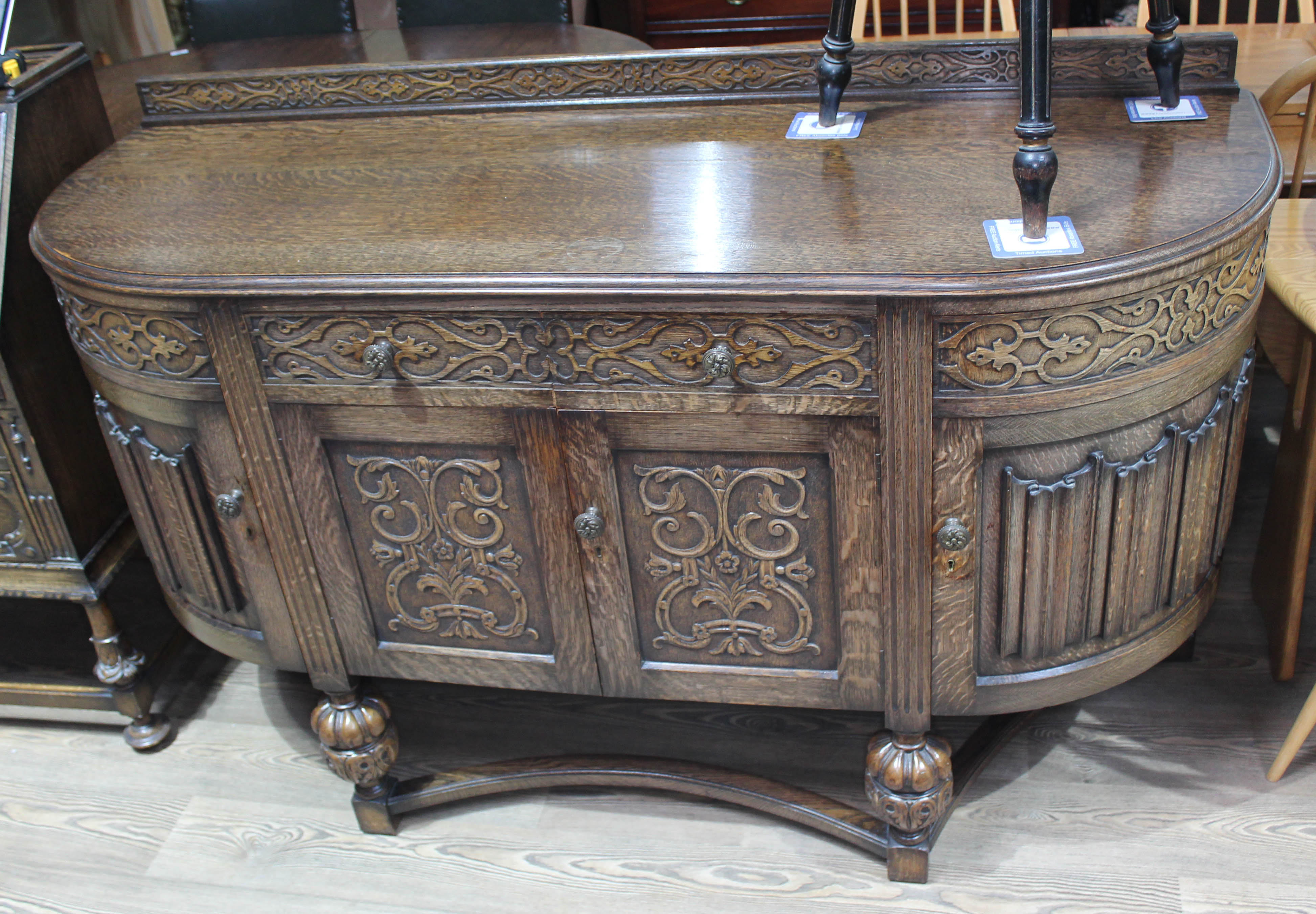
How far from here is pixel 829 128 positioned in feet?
5.18

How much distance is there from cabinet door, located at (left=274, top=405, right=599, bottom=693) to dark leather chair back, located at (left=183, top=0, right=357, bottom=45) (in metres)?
1.79

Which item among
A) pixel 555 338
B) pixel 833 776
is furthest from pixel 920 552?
pixel 833 776

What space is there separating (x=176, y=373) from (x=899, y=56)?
3.37ft

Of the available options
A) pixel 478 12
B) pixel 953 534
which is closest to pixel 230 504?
pixel 953 534

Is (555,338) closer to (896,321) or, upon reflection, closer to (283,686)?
(896,321)

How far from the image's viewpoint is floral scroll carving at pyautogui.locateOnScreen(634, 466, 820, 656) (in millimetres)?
1357

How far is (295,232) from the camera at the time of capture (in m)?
1.43

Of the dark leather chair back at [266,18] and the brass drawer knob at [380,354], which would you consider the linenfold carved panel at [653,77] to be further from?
the dark leather chair back at [266,18]

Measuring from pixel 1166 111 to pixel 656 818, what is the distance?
119 cm

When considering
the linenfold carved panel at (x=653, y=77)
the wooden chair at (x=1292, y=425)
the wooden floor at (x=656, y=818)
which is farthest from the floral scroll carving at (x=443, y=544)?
the wooden chair at (x=1292, y=425)

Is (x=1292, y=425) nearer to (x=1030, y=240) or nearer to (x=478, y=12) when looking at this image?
(x=1030, y=240)

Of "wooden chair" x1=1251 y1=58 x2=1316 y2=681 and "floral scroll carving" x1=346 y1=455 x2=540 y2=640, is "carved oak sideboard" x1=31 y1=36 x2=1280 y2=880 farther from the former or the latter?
"wooden chair" x1=1251 y1=58 x2=1316 y2=681

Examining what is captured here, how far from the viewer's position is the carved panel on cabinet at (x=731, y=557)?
1.35 m

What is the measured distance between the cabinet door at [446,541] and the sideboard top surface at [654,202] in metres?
0.19
